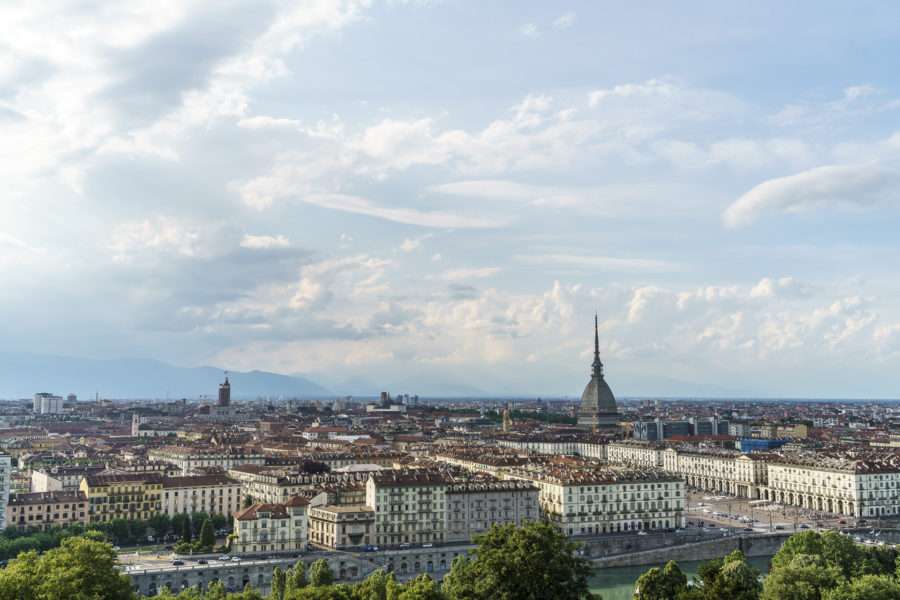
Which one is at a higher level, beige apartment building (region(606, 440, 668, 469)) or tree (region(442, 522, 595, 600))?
tree (region(442, 522, 595, 600))

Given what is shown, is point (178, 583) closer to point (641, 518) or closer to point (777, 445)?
point (641, 518)

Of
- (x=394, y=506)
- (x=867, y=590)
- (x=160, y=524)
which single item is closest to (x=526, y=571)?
(x=867, y=590)

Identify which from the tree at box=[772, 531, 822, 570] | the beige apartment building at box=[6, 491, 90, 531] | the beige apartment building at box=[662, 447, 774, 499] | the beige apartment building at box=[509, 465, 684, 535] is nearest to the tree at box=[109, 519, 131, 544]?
the beige apartment building at box=[6, 491, 90, 531]

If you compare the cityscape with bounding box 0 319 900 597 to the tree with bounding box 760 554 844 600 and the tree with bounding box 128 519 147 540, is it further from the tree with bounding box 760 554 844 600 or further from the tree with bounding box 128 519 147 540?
the tree with bounding box 760 554 844 600

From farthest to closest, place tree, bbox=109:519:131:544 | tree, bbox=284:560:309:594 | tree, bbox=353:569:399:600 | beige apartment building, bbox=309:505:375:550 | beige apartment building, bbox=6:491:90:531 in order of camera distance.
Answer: beige apartment building, bbox=6:491:90:531 → tree, bbox=109:519:131:544 → beige apartment building, bbox=309:505:375:550 → tree, bbox=284:560:309:594 → tree, bbox=353:569:399:600

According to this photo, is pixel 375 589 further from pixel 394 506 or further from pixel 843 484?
pixel 843 484

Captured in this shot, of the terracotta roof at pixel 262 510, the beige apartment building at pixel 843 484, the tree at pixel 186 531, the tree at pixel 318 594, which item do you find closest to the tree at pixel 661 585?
the tree at pixel 318 594

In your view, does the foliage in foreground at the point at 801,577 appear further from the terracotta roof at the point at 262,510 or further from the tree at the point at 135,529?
the tree at the point at 135,529

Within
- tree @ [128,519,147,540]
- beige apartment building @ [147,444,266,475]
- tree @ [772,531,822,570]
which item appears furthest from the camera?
beige apartment building @ [147,444,266,475]
